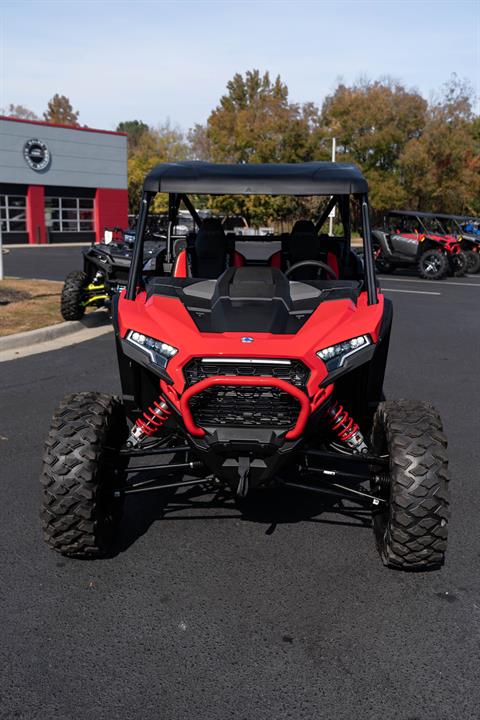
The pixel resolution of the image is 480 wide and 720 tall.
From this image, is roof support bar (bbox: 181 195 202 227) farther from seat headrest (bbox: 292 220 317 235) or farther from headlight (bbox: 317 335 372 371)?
headlight (bbox: 317 335 372 371)

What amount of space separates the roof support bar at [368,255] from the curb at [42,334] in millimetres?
5930

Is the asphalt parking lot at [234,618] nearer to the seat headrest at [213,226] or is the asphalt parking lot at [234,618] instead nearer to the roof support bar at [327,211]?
the seat headrest at [213,226]

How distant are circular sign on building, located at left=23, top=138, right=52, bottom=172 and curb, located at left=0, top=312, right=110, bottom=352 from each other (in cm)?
3016

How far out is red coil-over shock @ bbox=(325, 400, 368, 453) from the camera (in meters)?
3.67

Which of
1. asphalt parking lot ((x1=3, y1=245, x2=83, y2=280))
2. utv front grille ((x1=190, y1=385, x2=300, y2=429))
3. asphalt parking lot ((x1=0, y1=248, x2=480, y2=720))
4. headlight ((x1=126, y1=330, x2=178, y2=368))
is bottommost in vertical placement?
asphalt parking lot ((x1=0, y1=248, x2=480, y2=720))

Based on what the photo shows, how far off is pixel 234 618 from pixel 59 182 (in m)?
39.4

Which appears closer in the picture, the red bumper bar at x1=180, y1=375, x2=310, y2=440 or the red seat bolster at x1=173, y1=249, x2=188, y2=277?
the red bumper bar at x1=180, y1=375, x2=310, y2=440

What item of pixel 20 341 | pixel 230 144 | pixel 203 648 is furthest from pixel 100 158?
pixel 203 648

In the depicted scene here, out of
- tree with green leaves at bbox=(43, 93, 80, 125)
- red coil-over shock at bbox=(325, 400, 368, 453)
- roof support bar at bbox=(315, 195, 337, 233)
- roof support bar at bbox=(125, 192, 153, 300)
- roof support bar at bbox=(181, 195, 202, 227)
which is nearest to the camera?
red coil-over shock at bbox=(325, 400, 368, 453)

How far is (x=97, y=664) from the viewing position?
2.80 meters

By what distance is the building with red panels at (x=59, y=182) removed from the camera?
37625 millimetres

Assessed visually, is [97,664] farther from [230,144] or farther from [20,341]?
[230,144]

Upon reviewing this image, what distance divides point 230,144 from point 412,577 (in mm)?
42607

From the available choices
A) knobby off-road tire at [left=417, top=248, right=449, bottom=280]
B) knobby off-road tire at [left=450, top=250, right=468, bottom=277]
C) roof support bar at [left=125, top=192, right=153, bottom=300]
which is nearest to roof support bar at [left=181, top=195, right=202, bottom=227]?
roof support bar at [left=125, top=192, right=153, bottom=300]
